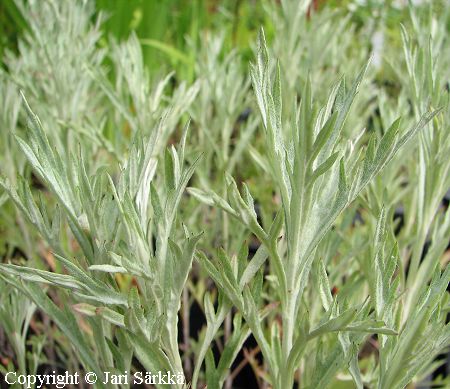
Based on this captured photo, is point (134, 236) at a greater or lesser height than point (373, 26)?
lesser

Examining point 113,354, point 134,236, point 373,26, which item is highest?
point 373,26

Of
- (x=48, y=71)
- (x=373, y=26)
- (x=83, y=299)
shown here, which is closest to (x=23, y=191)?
(x=83, y=299)

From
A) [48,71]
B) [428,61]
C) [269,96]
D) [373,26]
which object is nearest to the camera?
[269,96]

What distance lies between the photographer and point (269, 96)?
16.9 inches

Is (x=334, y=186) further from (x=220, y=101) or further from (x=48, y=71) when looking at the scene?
(x=48, y=71)

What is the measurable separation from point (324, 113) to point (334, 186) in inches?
2.6

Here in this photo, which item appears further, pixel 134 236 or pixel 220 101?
pixel 220 101

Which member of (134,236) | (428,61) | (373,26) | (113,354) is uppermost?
(373,26)

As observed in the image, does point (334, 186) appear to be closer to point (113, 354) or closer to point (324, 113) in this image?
point (324, 113)

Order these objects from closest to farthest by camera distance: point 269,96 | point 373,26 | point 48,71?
point 269,96
point 48,71
point 373,26

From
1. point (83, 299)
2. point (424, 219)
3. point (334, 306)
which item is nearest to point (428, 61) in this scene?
point (424, 219)

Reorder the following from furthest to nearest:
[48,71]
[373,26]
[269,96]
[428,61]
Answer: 1. [373,26]
2. [48,71]
3. [428,61]
4. [269,96]

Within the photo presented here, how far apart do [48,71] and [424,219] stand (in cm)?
67

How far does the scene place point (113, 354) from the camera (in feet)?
1.62
